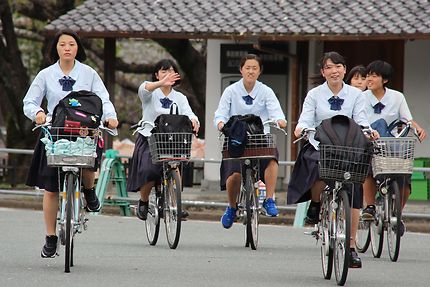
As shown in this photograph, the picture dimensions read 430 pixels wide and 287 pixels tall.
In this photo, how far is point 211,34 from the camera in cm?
2192

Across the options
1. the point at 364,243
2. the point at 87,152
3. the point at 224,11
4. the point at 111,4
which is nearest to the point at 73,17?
the point at 111,4

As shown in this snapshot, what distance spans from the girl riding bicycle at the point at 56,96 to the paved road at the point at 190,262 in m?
0.50

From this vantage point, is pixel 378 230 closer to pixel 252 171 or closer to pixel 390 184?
pixel 390 184

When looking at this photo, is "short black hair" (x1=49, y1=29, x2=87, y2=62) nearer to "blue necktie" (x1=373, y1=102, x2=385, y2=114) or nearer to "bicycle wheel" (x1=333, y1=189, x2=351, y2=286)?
"bicycle wheel" (x1=333, y1=189, x2=351, y2=286)

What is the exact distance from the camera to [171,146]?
42.9 feet

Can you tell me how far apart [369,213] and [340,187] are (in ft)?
9.00

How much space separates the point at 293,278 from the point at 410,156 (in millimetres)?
2084

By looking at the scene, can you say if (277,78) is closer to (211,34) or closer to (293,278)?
(211,34)

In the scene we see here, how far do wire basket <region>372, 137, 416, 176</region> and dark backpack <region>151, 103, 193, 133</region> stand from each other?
2.07 m

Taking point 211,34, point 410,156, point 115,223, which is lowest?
point 115,223

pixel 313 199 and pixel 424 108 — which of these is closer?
pixel 313 199

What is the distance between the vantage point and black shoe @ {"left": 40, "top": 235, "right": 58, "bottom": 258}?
1088cm

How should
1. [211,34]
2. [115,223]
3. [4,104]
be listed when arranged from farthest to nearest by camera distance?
[4,104] → [211,34] → [115,223]

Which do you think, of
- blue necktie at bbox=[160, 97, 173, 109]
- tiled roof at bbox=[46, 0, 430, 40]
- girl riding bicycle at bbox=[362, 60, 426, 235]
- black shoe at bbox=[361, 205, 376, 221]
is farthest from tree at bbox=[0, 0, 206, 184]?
black shoe at bbox=[361, 205, 376, 221]
